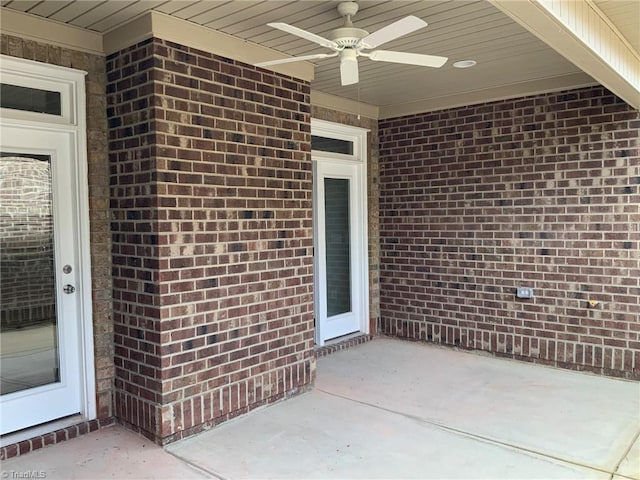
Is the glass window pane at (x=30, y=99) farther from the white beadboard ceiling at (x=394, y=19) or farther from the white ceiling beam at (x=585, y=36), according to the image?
the white ceiling beam at (x=585, y=36)

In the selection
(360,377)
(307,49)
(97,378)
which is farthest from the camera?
(360,377)

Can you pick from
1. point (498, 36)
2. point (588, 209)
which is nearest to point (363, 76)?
point (498, 36)

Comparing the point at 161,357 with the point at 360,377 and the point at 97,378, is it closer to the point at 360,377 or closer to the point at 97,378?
the point at 97,378

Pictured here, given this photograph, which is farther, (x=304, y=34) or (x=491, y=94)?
(x=491, y=94)

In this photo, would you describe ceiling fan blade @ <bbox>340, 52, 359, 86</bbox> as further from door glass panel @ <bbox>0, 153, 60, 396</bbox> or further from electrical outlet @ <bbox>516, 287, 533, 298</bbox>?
electrical outlet @ <bbox>516, 287, 533, 298</bbox>

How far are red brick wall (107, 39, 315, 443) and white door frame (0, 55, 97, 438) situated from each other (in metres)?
0.18

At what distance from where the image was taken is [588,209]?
457 cm

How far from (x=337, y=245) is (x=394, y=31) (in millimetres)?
3288

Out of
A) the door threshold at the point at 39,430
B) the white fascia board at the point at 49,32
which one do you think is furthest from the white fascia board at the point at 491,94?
the door threshold at the point at 39,430

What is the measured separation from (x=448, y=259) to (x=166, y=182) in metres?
3.30

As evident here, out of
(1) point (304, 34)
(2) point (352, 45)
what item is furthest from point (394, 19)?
(1) point (304, 34)

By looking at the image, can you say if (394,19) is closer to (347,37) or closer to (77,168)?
(347,37)

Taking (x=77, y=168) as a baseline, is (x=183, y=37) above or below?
above

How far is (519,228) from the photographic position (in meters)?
4.95
